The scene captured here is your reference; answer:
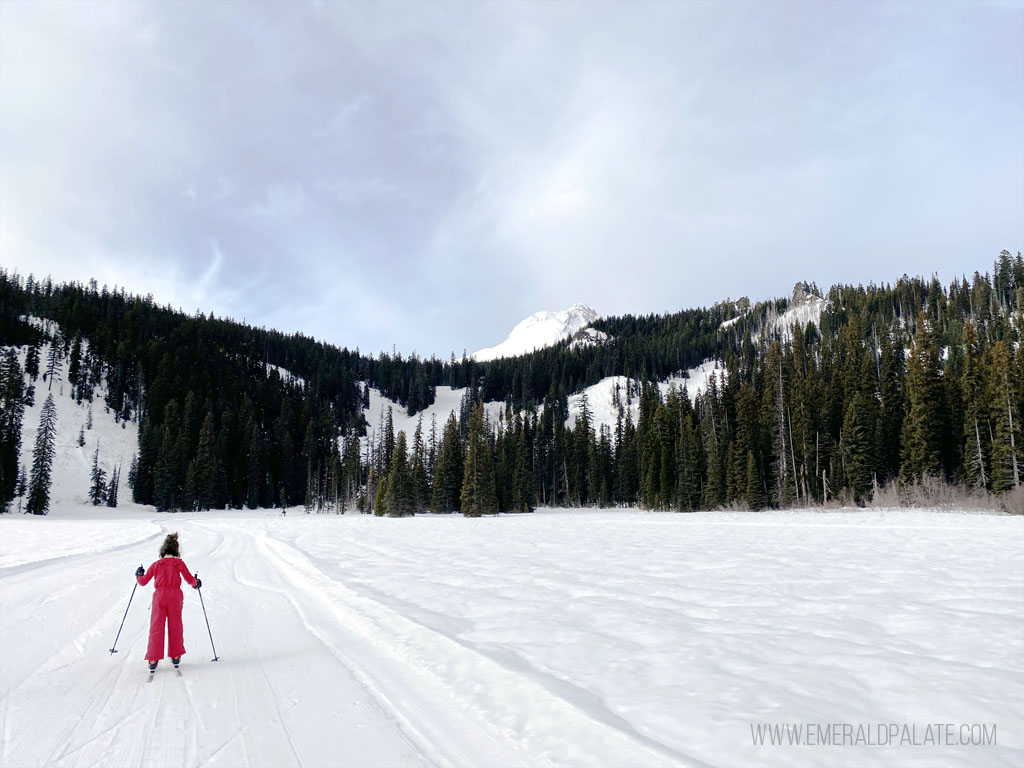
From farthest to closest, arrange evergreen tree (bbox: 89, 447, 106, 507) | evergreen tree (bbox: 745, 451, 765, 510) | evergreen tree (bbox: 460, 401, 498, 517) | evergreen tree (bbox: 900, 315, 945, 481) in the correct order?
evergreen tree (bbox: 89, 447, 106, 507), evergreen tree (bbox: 460, 401, 498, 517), evergreen tree (bbox: 745, 451, 765, 510), evergreen tree (bbox: 900, 315, 945, 481)

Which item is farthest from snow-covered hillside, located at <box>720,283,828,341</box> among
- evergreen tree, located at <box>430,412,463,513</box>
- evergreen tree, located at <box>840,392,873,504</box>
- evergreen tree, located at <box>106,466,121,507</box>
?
evergreen tree, located at <box>106,466,121,507</box>

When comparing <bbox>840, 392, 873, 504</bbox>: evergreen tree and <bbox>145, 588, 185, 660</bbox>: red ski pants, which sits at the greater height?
<bbox>840, 392, 873, 504</bbox>: evergreen tree

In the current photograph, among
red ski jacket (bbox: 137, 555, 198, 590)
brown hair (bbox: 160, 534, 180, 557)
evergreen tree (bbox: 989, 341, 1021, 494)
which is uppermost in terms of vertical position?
evergreen tree (bbox: 989, 341, 1021, 494)

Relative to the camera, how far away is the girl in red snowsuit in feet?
20.3

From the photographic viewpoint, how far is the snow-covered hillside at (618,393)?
5438 inches

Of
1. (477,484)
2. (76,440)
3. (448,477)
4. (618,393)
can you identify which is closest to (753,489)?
(477,484)

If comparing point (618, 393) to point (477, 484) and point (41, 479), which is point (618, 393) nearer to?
point (477, 484)

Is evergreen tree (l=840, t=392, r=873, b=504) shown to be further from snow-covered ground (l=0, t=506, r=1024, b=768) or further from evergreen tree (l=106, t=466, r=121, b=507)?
evergreen tree (l=106, t=466, r=121, b=507)

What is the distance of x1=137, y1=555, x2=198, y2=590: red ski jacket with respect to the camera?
6.54m

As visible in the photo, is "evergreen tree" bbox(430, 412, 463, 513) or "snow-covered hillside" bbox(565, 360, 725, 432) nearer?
"evergreen tree" bbox(430, 412, 463, 513)

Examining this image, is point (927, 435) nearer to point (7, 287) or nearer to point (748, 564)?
point (748, 564)

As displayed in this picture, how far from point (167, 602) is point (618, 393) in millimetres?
142980

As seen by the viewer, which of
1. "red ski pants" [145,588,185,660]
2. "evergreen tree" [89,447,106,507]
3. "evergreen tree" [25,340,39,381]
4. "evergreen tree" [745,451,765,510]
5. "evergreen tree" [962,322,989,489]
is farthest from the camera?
"evergreen tree" [25,340,39,381]

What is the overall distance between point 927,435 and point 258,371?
15403 cm
